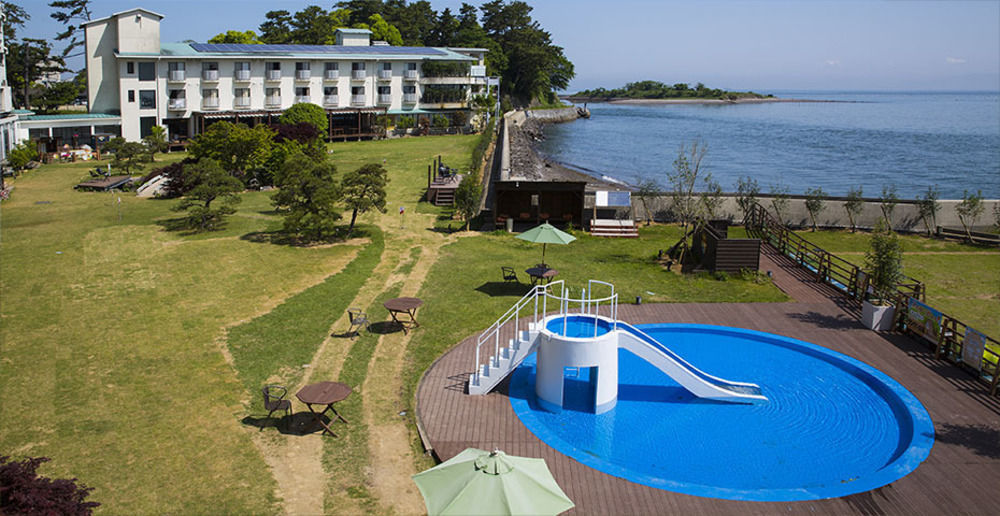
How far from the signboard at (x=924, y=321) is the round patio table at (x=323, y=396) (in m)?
15.1

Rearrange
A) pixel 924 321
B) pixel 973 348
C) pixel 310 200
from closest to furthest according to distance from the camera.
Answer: pixel 973 348 < pixel 924 321 < pixel 310 200

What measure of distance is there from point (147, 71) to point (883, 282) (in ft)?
183

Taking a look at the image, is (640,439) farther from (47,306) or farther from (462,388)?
(47,306)

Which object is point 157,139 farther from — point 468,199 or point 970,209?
point 970,209

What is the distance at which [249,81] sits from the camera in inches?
2452

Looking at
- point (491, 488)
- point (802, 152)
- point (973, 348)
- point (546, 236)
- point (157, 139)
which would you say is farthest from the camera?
point (802, 152)

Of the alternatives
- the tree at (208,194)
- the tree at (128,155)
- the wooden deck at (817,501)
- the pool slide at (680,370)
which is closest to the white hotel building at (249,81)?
the tree at (128,155)

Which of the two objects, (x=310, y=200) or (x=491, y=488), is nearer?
(x=491, y=488)

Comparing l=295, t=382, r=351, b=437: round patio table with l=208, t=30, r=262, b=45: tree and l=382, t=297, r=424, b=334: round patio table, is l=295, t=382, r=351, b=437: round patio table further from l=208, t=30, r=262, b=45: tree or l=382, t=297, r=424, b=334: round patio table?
l=208, t=30, r=262, b=45: tree

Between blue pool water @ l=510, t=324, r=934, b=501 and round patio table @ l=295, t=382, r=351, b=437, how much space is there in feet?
12.3

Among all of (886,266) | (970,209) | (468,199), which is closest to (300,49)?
(468,199)

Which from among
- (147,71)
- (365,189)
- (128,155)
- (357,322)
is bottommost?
(357,322)

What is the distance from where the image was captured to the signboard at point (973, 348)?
16.9 m

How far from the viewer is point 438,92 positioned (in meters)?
73.7
